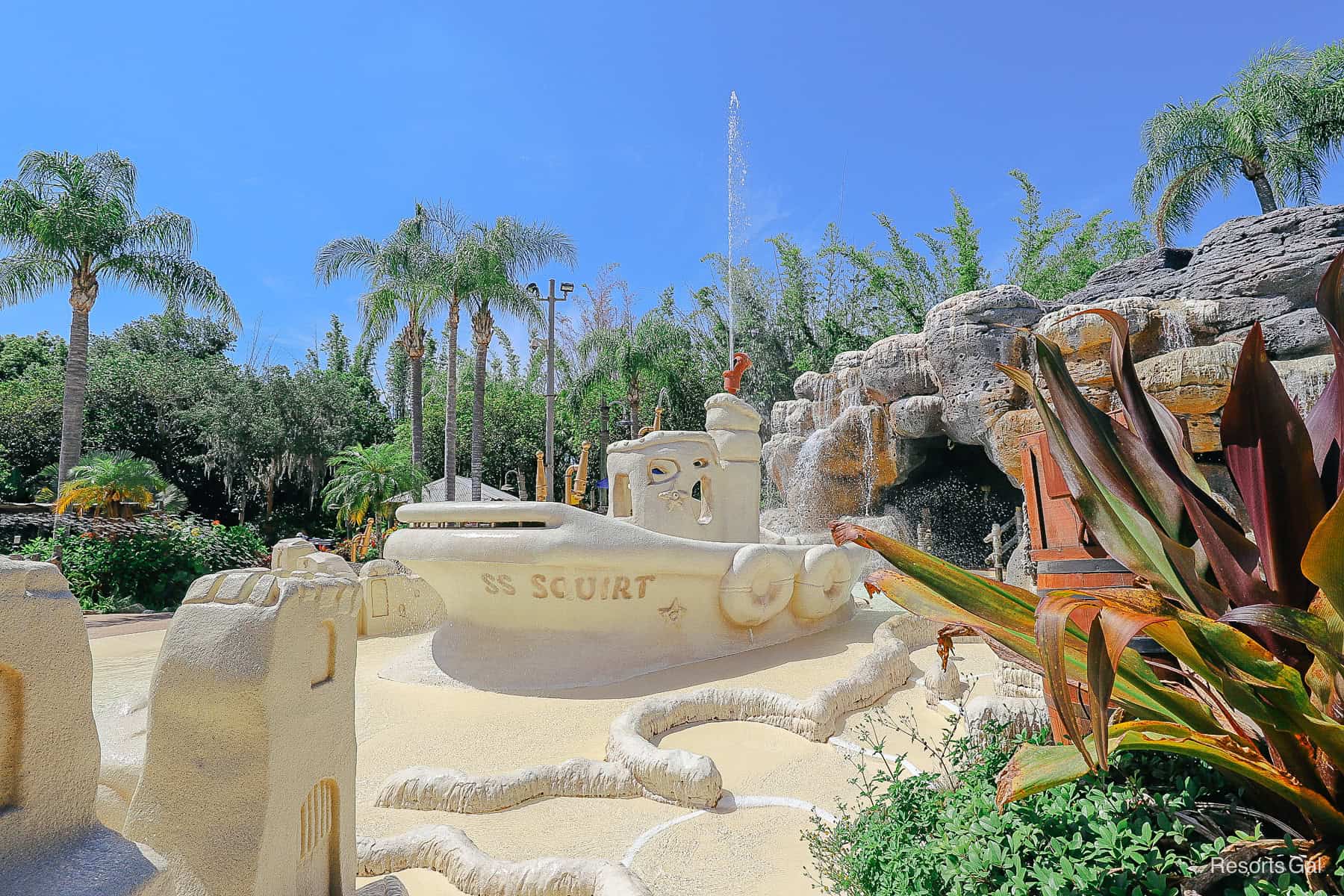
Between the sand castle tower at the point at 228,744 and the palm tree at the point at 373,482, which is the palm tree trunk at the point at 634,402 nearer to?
the palm tree at the point at 373,482

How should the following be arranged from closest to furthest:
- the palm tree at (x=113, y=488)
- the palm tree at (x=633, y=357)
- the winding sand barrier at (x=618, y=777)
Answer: the winding sand barrier at (x=618, y=777)
the palm tree at (x=113, y=488)
the palm tree at (x=633, y=357)

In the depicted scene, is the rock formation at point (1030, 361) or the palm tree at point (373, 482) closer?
the rock formation at point (1030, 361)

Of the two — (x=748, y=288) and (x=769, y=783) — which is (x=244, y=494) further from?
(x=769, y=783)

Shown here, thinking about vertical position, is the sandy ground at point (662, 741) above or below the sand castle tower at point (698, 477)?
below

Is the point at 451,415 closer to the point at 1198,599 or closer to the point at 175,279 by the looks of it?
the point at 175,279

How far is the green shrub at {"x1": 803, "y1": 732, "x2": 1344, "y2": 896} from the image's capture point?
1.30 m

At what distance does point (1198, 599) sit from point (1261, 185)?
16.6m

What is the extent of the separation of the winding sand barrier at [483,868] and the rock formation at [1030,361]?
19.0 feet

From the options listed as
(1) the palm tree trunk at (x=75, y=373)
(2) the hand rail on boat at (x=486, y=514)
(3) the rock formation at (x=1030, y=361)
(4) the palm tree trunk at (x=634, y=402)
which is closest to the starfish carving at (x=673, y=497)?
(2) the hand rail on boat at (x=486, y=514)

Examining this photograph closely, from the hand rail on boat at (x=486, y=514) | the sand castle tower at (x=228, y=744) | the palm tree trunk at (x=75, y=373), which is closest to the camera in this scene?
the sand castle tower at (x=228, y=744)

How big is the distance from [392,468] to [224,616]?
660 inches

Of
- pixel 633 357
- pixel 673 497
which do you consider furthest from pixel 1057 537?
pixel 633 357

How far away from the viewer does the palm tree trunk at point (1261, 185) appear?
1356 centimetres

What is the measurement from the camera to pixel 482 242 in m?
14.9
